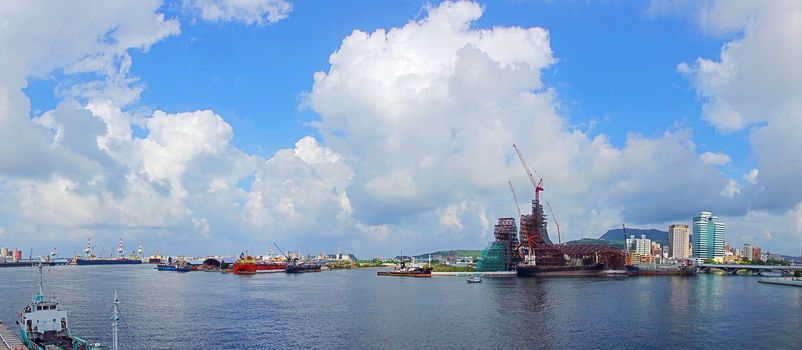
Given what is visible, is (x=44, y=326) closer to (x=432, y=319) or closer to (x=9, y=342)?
(x=9, y=342)

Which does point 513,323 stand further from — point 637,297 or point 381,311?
point 637,297

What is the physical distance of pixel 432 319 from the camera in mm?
98750

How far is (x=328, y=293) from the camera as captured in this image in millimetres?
154125

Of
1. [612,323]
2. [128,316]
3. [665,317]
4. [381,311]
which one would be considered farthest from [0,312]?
[665,317]

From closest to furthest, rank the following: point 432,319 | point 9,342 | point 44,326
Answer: point 9,342
point 44,326
point 432,319

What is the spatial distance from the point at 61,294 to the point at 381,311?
86.0 meters

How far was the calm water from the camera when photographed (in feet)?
257

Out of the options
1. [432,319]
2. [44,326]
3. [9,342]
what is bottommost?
[432,319]

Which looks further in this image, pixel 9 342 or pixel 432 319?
pixel 432 319

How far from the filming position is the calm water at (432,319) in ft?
257

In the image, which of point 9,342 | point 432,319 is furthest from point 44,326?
point 432,319

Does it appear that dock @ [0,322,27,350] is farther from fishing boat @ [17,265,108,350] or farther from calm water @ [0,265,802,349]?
calm water @ [0,265,802,349]

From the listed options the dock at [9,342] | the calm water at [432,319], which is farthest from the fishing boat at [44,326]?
the calm water at [432,319]

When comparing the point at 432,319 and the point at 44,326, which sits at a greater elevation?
the point at 44,326
